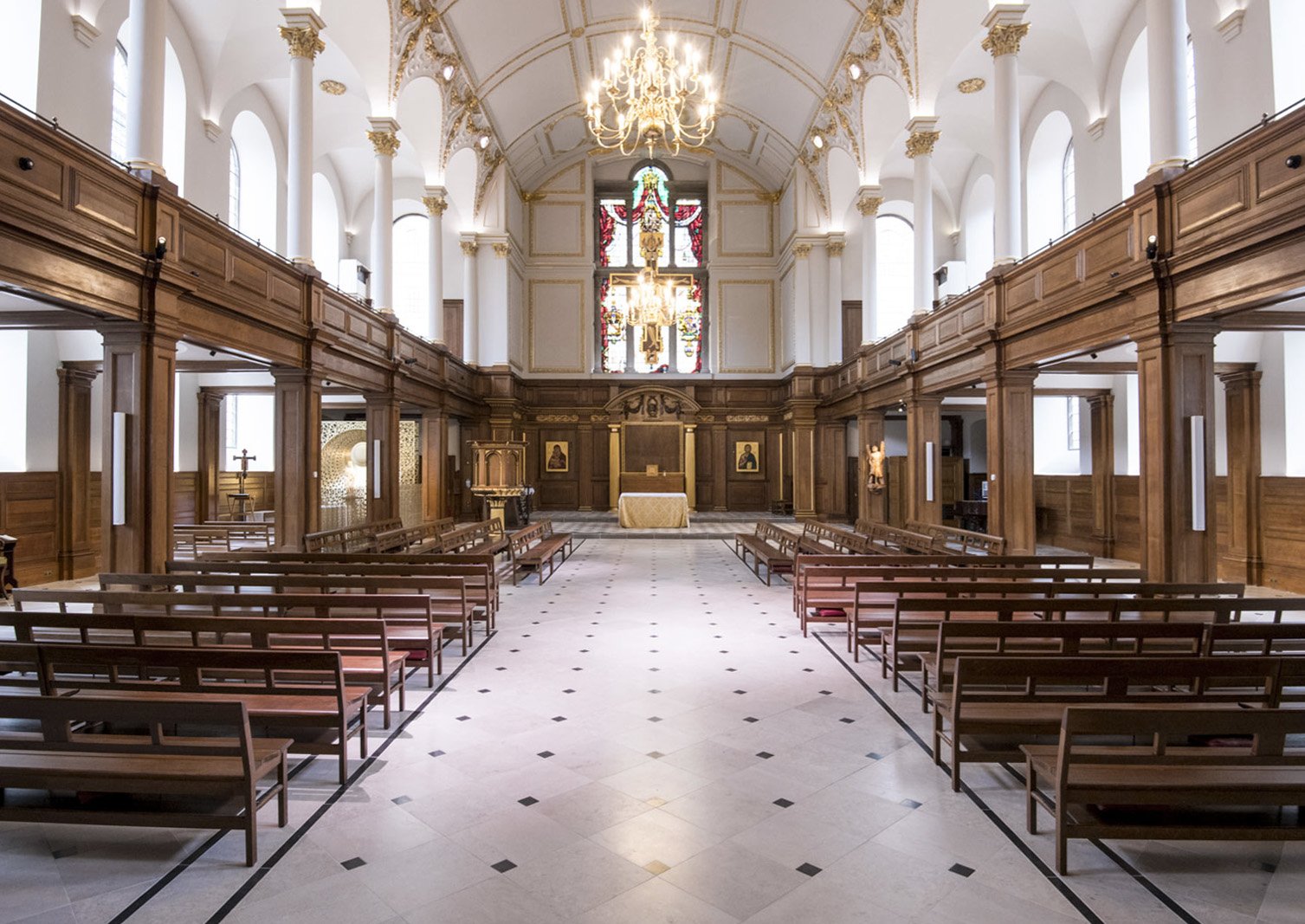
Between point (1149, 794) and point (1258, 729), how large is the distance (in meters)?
0.53

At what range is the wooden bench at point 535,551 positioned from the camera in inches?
440

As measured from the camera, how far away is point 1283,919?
2.78 meters

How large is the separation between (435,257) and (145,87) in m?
10.8

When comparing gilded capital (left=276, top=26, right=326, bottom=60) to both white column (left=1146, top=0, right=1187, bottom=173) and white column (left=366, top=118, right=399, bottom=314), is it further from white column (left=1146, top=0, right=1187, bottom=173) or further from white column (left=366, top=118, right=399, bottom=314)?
white column (left=1146, top=0, right=1187, bottom=173)


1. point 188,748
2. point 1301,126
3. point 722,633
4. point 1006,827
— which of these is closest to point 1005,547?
point 722,633

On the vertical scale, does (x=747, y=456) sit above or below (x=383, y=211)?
below

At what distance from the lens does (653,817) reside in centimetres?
369

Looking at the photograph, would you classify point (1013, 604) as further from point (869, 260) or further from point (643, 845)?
point (869, 260)

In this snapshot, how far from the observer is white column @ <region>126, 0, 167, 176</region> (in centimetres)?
743

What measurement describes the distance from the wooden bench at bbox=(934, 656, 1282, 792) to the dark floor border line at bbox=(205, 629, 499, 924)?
3.43 meters

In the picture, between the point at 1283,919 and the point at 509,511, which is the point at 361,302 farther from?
the point at 1283,919

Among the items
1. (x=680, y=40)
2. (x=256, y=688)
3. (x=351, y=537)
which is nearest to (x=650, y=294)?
(x=680, y=40)

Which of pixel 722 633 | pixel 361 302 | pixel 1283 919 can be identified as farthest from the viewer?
pixel 361 302

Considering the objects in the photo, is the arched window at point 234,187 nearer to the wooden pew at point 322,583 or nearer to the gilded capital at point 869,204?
the wooden pew at point 322,583
